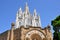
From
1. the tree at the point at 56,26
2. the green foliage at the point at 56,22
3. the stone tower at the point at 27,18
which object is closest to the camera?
the tree at the point at 56,26

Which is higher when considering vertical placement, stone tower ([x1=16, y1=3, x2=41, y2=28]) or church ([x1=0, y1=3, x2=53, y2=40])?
stone tower ([x1=16, y1=3, x2=41, y2=28])

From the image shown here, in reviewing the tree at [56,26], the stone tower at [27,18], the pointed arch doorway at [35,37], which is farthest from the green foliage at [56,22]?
the stone tower at [27,18]

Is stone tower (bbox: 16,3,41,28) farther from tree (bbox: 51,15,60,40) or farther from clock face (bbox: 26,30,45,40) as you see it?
tree (bbox: 51,15,60,40)

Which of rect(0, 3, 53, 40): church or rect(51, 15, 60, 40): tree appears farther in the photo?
rect(0, 3, 53, 40): church

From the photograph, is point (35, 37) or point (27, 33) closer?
point (27, 33)

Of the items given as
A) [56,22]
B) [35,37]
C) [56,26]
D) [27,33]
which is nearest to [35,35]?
[35,37]

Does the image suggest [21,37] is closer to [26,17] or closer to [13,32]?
[13,32]

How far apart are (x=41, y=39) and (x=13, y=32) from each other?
6.69 m

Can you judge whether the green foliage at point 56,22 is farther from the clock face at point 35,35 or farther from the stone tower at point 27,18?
the stone tower at point 27,18

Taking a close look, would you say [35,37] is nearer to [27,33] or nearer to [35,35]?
[35,35]

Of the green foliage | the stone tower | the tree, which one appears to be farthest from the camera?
the stone tower

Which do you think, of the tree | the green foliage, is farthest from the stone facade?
the tree

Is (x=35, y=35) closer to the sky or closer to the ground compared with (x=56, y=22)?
closer to the ground

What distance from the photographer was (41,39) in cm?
3800
